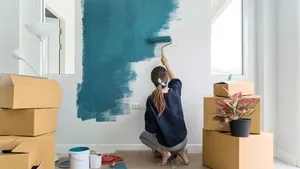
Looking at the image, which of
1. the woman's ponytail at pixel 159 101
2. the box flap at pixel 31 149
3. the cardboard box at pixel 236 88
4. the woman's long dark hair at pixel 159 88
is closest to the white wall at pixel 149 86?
the woman's long dark hair at pixel 159 88

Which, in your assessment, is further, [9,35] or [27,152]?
[9,35]

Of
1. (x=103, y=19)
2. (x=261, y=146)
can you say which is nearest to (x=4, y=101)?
(x=103, y=19)

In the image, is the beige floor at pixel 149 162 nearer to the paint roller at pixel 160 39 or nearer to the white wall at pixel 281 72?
the white wall at pixel 281 72

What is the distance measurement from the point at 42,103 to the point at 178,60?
5.50 feet

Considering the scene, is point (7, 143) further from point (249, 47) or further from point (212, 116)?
point (249, 47)

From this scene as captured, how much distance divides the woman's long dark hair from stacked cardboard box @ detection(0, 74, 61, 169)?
3.26 ft

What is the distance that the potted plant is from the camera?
6.93 feet

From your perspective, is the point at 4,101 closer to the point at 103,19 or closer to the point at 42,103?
the point at 42,103

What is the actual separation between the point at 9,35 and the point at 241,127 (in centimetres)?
275

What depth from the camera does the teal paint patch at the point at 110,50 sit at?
3.01 m

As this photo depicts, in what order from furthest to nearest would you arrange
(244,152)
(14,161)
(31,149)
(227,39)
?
(227,39) → (244,152) → (31,149) → (14,161)

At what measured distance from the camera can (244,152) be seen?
6.77 feet

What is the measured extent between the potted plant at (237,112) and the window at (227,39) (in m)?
1.07

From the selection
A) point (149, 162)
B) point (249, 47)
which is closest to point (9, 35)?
point (149, 162)
